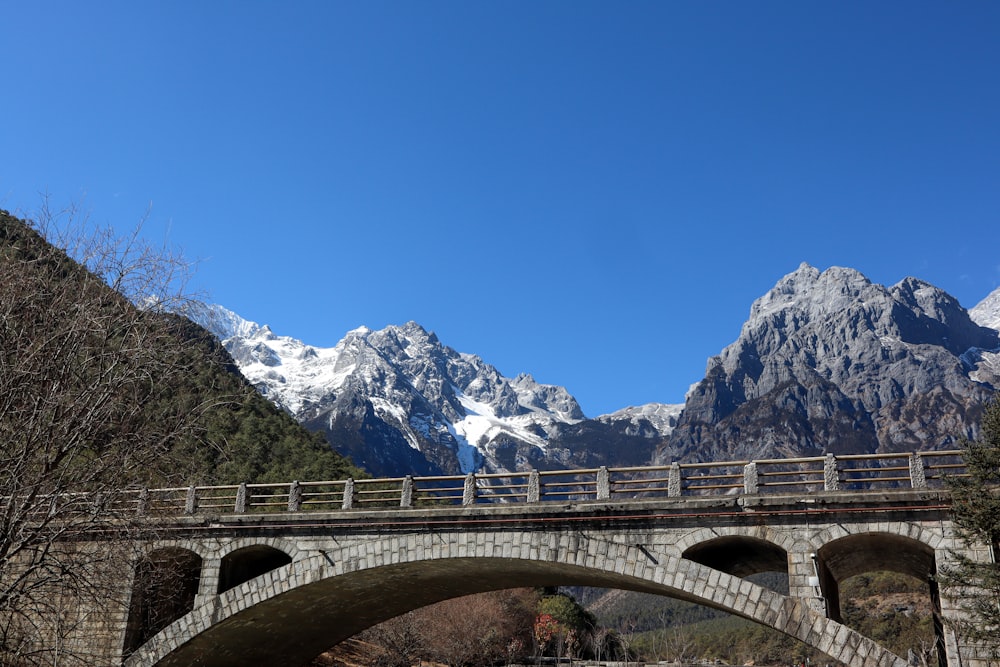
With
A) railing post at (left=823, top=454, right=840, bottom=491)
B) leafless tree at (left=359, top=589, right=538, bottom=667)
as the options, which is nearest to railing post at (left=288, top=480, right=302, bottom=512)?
railing post at (left=823, top=454, right=840, bottom=491)

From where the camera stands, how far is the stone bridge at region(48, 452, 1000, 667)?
846 inches

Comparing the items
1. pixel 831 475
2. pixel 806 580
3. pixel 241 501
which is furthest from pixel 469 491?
pixel 831 475

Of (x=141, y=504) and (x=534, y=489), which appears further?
(x=534, y=489)

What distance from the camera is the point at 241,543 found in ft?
95.6

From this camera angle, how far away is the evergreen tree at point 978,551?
1912cm

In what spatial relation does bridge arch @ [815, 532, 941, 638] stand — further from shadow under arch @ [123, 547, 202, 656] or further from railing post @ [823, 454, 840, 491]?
shadow under arch @ [123, 547, 202, 656]

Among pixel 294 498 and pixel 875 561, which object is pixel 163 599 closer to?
pixel 294 498

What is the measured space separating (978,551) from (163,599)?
26.9 m

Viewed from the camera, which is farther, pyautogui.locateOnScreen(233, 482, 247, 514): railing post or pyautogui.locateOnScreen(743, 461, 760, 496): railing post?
pyautogui.locateOnScreen(233, 482, 247, 514): railing post

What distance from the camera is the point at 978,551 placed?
67.0ft

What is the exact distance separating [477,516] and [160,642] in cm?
1224

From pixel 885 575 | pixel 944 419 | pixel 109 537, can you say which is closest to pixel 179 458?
pixel 109 537

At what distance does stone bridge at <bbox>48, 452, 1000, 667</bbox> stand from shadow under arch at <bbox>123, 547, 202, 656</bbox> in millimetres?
96

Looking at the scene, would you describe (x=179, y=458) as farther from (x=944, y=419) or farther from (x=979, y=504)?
(x=944, y=419)
